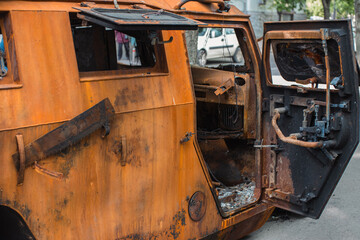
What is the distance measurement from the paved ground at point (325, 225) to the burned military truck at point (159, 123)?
35cm

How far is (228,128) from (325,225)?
5.41 feet

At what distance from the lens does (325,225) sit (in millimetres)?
5145

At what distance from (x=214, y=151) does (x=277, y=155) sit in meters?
0.94

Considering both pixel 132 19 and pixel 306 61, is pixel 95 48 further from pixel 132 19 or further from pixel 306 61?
pixel 306 61

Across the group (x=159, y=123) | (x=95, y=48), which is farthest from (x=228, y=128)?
(x=95, y=48)

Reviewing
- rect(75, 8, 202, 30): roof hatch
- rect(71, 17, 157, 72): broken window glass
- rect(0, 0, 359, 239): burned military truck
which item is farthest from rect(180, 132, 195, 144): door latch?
rect(75, 8, 202, 30): roof hatch

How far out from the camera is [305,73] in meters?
4.06

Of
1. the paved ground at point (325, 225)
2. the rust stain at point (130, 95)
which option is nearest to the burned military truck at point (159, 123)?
the rust stain at point (130, 95)

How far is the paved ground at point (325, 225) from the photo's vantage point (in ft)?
16.0

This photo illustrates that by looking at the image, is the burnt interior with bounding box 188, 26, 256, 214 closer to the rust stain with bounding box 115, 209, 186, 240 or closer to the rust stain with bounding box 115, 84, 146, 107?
the rust stain with bounding box 115, 209, 186, 240

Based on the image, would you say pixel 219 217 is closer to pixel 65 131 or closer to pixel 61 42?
pixel 65 131

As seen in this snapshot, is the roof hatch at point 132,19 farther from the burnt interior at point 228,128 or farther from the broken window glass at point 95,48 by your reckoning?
the burnt interior at point 228,128

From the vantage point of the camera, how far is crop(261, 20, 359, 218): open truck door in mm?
3621

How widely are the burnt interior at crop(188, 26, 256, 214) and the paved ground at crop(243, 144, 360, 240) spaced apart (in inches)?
25.3
